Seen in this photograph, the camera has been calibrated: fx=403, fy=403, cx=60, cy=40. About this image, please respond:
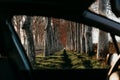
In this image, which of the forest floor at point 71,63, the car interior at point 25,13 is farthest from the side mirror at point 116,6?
the forest floor at point 71,63

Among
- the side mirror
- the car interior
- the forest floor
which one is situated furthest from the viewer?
the forest floor

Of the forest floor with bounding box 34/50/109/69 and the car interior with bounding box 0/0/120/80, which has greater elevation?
the car interior with bounding box 0/0/120/80

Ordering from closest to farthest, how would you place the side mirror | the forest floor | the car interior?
the side mirror
the car interior
the forest floor

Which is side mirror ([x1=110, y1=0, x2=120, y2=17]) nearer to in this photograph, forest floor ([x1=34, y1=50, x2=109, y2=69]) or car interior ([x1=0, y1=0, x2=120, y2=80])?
car interior ([x1=0, y1=0, x2=120, y2=80])

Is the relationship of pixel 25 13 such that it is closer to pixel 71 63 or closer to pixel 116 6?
pixel 116 6

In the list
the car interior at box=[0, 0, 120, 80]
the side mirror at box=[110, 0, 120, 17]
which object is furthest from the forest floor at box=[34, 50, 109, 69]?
the side mirror at box=[110, 0, 120, 17]

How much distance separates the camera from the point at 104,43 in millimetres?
26609

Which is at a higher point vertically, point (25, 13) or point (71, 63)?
point (25, 13)

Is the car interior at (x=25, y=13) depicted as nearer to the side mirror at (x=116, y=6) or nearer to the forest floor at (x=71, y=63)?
the side mirror at (x=116, y=6)

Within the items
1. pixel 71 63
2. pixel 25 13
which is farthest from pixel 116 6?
pixel 71 63

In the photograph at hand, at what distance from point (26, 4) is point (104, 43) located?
933 inches

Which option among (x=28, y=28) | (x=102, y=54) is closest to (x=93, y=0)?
(x=28, y=28)

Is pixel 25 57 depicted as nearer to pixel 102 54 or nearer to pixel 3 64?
pixel 3 64

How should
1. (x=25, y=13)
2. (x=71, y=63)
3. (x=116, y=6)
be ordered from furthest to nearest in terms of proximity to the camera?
(x=71, y=63), (x=25, y=13), (x=116, y=6)
